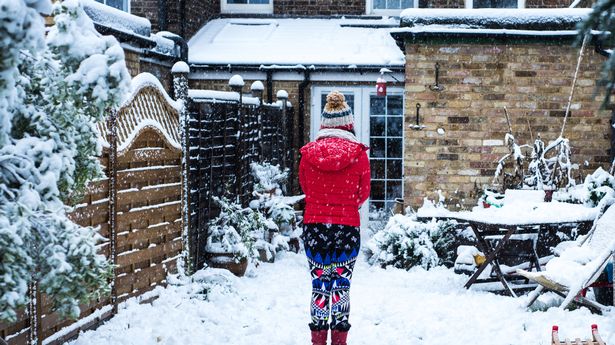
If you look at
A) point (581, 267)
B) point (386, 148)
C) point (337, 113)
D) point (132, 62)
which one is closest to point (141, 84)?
point (337, 113)

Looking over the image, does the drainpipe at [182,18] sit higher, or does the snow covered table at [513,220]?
the drainpipe at [182,18]

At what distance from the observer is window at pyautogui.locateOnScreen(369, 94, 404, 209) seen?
1251cm

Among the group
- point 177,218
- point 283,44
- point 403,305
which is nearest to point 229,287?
point 177,218

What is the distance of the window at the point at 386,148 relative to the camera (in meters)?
12.5

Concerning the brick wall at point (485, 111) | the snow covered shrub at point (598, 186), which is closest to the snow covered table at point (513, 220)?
the snow covered shrub at point (598, 186)

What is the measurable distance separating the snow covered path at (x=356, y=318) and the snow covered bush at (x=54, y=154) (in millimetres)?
2401

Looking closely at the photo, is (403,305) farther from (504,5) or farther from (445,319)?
(504,5)

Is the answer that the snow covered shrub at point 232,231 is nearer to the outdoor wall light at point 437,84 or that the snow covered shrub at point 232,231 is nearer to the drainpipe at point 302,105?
the outdoor wall light at point 437,84

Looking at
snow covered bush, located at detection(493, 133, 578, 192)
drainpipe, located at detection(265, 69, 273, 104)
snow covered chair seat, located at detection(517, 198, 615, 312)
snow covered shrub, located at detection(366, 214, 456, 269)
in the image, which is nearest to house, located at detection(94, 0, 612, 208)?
snow covered bush, located at detection(493, 133, 578, 192)

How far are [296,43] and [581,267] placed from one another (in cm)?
838

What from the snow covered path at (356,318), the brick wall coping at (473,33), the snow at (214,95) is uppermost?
the brick wall coping at (473,33)

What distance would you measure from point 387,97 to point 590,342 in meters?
8.98

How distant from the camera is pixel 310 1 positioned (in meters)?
14.9

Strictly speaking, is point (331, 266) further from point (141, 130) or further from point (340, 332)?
point (141, 130)
